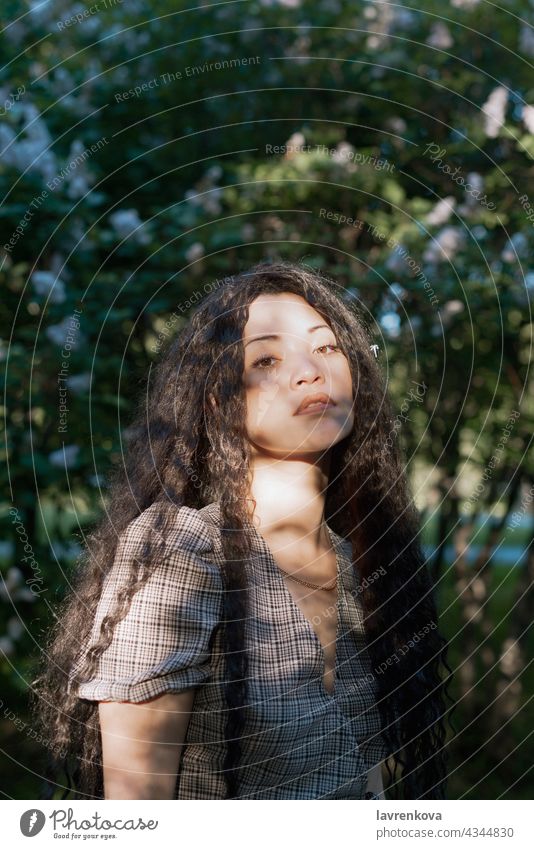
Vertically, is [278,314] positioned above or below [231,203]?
below

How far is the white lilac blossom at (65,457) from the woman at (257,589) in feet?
2.57

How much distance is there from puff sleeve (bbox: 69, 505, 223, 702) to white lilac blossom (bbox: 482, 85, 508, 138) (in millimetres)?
1937

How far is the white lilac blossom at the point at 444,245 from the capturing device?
117 inches

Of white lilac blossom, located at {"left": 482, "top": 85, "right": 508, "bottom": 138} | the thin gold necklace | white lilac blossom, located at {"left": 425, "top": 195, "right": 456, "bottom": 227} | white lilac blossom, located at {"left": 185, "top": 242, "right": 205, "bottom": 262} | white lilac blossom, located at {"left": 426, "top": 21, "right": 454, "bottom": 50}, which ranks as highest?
white lilac blossom, located at {"left": 426, "top": 21, "right": 454, "bottom": 50}

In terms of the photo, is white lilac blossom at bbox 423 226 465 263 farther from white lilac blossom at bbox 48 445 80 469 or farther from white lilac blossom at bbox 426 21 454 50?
white lilac blossom at bbox 48 445 80 469

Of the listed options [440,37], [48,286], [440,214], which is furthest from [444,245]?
[48,286]

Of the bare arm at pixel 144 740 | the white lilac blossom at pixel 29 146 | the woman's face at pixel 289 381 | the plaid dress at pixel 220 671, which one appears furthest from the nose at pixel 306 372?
the white lilac blossom at pixel 29 146

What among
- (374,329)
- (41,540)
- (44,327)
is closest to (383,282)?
(374,329)

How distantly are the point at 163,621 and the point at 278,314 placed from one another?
0.51 metres

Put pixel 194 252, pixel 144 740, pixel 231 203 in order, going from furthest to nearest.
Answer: pixel 231 203
pixel 194 252
pixel 144 740

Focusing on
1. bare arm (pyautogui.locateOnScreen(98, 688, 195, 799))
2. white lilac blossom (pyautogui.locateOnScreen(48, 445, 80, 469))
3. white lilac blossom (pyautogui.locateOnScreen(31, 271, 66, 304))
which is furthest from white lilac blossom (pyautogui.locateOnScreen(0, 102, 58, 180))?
bare arm (pyautogui.locateOnScreen(98, 688, 195, 799))

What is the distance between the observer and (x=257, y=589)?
1.60m

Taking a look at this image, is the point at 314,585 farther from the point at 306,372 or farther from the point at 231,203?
the point at 231,203

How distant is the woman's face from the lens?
5.41 feet
